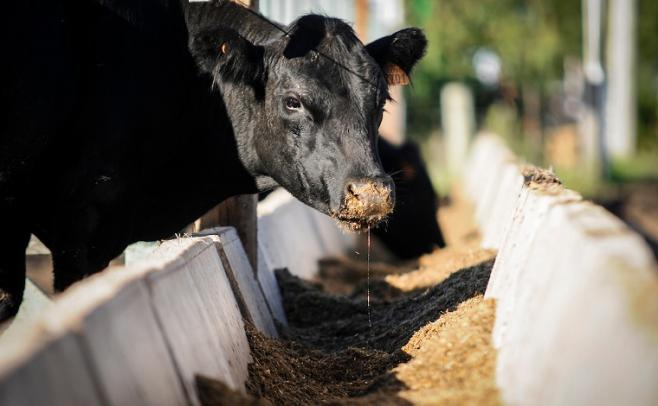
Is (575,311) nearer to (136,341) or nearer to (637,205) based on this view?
(136,341)

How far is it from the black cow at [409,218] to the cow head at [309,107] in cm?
446

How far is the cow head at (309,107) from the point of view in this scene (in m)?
4.98

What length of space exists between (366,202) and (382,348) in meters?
0.75

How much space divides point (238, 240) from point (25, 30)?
1667 millimetres

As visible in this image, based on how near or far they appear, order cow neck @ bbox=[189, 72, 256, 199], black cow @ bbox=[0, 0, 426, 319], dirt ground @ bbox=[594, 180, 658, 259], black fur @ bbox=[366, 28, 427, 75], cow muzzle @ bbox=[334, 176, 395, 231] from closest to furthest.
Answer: cow muzzle @ bbox=[334, 176, 395, 231] → black cow @ bbox=[0, 0, 426, 319] → cow neck @ bbox=[189, 72, 256, 199] → black fur @ bbox=[366, 28, 427, 75] → dirt ground @ bbox=[594, 180, 658, 259]

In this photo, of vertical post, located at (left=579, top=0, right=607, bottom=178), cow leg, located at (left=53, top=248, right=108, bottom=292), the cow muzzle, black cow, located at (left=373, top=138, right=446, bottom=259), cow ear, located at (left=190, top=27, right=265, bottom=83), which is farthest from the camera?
vertical post, located at (left=579, top=0, right=607, bottom=178)

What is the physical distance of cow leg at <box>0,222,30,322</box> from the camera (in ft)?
16.7

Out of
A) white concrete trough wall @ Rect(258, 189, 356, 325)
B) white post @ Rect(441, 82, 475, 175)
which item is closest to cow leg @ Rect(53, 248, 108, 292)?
white concrete trough wall @ Rect(258, 189, 356, 325)

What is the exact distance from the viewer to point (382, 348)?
4.55 metres

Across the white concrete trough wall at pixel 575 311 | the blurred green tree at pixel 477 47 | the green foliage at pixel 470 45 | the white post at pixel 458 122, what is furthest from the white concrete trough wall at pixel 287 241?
the green foliage at pixel 470 45

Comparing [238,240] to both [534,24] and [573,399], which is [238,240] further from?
[534,24]

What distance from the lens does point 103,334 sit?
2521 mm

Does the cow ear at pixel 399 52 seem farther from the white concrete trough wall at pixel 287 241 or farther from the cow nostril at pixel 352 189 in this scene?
the white concrete trough wall at pixel 287 241

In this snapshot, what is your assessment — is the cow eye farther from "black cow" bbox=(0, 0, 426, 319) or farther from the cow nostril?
the cow nostril
